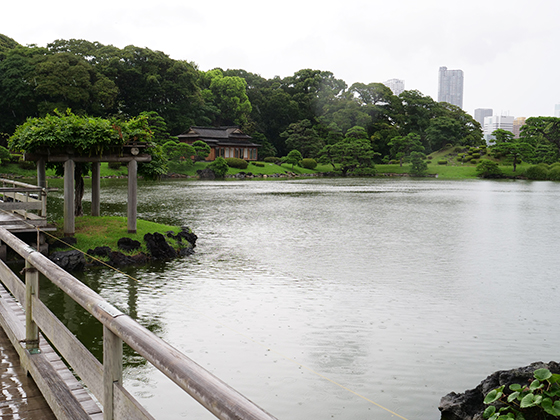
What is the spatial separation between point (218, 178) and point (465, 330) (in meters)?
54.3

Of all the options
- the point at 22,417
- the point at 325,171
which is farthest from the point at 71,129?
the point at 325,171

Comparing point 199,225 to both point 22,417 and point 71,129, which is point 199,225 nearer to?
point 71,129

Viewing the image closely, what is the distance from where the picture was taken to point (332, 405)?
620 centimetres

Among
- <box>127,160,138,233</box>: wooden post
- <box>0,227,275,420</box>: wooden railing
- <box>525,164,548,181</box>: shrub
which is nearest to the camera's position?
<box>0,227,275,420</box>: wooden railing

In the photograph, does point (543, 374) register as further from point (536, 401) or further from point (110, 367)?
point (110, 367)

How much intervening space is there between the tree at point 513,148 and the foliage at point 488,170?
220 centimetres

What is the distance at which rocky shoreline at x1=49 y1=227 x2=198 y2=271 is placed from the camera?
12297 mm

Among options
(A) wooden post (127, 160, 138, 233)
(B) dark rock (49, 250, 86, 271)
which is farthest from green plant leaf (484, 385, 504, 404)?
(A) wooden post (127, 160, 138, 233)

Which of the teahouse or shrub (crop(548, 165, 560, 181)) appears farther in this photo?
the teahouse

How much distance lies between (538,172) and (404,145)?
59.7 feet

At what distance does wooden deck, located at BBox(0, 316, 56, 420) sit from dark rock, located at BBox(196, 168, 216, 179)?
57012 millimetres

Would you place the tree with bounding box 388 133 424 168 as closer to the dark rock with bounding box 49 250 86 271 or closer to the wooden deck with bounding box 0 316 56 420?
the dark rock with bounding box 49 250 86 271

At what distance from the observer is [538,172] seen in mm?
67812

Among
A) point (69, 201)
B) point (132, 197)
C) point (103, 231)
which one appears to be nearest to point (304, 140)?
point (132, 197)
